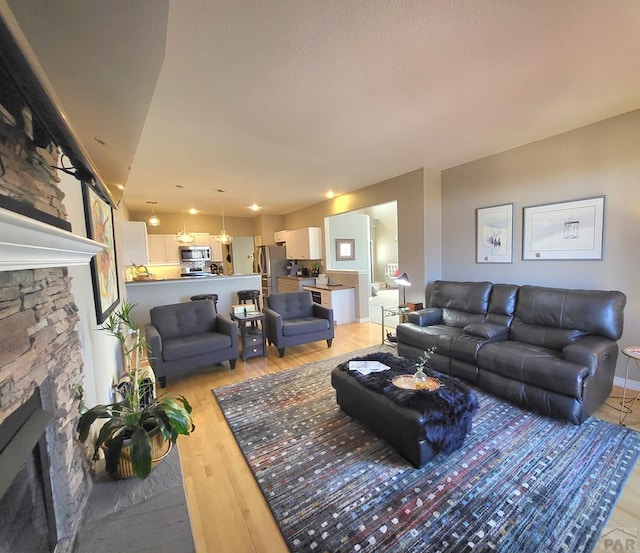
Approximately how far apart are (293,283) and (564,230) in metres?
5.06

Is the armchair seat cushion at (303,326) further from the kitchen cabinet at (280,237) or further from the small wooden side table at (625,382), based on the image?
the kitchen cabinet at (280,237)

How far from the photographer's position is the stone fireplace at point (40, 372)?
0.86 m

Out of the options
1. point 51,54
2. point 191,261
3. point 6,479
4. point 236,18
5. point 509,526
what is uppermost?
point 236,18

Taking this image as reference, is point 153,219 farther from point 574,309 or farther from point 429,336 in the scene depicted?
point 574,309

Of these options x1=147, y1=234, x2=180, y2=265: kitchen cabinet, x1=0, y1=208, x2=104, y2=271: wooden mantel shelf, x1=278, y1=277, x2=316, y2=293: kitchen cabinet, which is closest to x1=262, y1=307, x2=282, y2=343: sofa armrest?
x1=278, y1=277, x2=316, y2=293: kitchen cabinet

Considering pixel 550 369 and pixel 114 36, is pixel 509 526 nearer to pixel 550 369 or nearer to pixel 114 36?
pixel 550 369

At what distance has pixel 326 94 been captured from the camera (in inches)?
85.0

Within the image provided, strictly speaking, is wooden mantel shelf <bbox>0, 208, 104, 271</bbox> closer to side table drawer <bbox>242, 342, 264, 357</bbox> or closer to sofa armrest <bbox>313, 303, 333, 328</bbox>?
side table drawer <bbox>242, 342, 264, 357</bbox>

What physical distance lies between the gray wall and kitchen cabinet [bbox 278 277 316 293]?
3.39m

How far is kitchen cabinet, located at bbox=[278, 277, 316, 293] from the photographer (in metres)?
6.55

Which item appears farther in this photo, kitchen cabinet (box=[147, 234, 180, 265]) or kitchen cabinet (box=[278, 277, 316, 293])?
kitchen cabinet (box=[147, 234, 180, 265])

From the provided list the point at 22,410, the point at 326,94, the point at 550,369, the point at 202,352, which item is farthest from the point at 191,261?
the point at 550,369

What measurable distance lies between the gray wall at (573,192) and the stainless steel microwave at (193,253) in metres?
5.72

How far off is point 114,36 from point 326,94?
1.39 meters
